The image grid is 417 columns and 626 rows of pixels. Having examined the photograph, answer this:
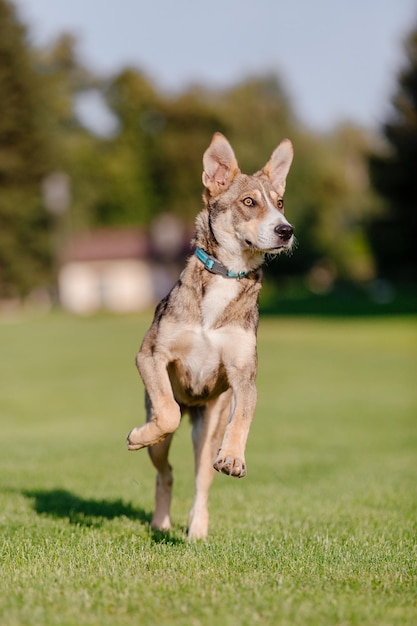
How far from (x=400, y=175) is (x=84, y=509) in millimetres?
47922

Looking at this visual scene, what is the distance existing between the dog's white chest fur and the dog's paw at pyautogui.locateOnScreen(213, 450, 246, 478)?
1.07m

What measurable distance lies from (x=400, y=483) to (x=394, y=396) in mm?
13294

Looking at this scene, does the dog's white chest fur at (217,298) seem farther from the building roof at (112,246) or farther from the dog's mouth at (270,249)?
the building roof at (112,246)

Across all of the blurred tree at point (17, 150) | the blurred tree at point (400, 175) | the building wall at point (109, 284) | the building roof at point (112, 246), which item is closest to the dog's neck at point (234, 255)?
the blurred tree at point (400, 175)

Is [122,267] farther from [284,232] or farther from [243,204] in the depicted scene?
[284,232]

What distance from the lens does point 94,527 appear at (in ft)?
24.3

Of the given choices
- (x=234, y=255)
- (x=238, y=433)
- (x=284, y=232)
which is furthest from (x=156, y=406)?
(x=284, y=232)

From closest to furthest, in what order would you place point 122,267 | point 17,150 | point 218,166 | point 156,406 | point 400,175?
point 156,406 → point 218,166 → point 400,175 → point 17,150 → point 122,267

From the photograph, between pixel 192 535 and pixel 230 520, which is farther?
pixel 230 520

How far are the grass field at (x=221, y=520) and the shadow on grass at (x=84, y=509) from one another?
0.8 inches

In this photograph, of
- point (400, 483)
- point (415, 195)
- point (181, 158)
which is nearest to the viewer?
point (400, 483)

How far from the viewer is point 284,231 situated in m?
6.72

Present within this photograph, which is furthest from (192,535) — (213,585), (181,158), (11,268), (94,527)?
(181,158)

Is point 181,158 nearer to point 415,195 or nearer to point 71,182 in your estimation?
point 71,182
